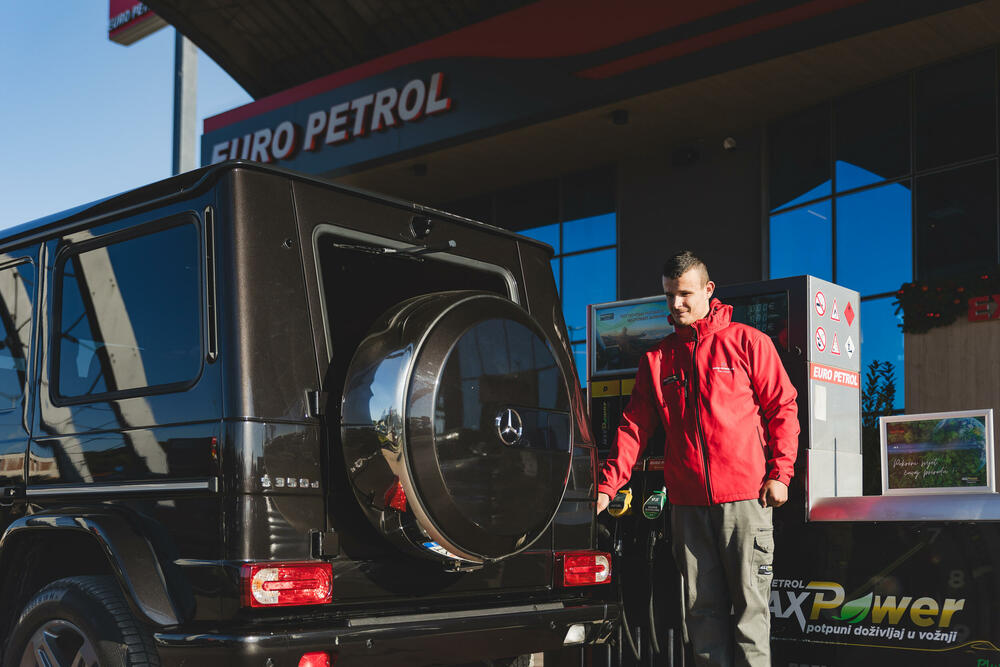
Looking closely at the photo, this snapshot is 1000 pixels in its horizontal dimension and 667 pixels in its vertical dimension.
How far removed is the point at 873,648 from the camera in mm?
4320

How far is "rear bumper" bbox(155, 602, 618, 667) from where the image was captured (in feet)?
9.48

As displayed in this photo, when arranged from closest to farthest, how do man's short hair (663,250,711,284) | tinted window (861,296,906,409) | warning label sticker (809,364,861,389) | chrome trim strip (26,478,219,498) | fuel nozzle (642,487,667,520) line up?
chrome trim strip (26,478,219,498), man's short hair (663,250,711,284), fuel nozzle (642,487,667,520), warning label sticker (809,364,861,389), tinted window (861,296,906,409)

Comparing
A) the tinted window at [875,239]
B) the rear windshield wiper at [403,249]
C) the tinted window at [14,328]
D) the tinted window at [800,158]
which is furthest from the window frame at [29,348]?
the tinted window at [800,158]

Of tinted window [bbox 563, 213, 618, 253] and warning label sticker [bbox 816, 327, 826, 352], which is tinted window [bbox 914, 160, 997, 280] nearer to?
tinted window [bbox 563, 213, 618, 253]

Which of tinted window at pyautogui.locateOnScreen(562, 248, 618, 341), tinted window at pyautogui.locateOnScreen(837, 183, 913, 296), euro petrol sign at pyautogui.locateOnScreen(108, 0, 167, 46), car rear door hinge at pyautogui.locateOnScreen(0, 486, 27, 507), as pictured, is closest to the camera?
car rear door hinge at pyautogui.locateOnScreen(0, 486, 27, 507)

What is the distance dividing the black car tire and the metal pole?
14.5 metres

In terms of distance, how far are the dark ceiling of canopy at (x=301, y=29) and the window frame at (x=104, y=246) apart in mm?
12116

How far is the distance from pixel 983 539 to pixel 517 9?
11.2m

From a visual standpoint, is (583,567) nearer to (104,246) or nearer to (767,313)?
(767,313)

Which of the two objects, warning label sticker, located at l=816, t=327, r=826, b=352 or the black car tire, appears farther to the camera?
warning label sticker, located at l=816, t=327, r=826, b=352

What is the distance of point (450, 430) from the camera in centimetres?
315

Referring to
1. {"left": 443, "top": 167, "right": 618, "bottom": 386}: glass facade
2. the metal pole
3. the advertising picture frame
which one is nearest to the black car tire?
the advertising picture frame

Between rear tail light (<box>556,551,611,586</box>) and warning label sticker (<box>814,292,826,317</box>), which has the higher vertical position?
warning label sticker (<box>814,292,826,317</box>)

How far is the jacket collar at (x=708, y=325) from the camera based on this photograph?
4.26 meters
